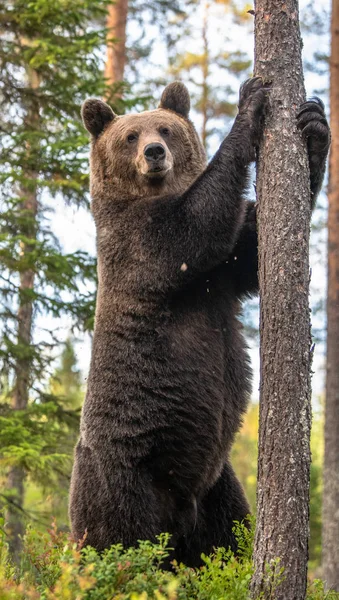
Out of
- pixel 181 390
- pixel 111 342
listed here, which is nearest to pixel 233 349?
pixel 181 390

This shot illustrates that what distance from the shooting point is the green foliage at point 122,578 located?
3.88 m

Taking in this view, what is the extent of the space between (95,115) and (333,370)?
8.27 meters

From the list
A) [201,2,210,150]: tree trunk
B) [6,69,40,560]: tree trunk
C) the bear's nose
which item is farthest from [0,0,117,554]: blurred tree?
[201,2,210,150]: tree trunk

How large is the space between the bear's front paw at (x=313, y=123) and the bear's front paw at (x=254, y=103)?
0.29m

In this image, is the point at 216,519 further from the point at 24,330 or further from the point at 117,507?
the point at 24,330

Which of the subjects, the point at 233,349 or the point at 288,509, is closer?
the point at 288,509

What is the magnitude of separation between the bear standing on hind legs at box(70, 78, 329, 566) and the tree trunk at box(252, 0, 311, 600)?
24cm

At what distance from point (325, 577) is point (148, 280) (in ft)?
29.7

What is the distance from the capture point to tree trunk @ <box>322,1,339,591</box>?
1341cm

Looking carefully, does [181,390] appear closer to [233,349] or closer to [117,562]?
[233,349]

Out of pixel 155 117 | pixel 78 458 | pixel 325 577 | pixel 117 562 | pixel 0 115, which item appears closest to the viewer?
pixel 117 562

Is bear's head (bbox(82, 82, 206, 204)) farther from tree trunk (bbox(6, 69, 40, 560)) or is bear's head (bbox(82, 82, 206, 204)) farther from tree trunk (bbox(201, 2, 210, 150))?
tree trunk (bbox(201, 2, 210, 150))

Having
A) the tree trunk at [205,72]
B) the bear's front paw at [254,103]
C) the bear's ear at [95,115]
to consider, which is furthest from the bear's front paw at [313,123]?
the tree trunk at [205,72]

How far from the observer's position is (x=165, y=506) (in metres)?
5.99
